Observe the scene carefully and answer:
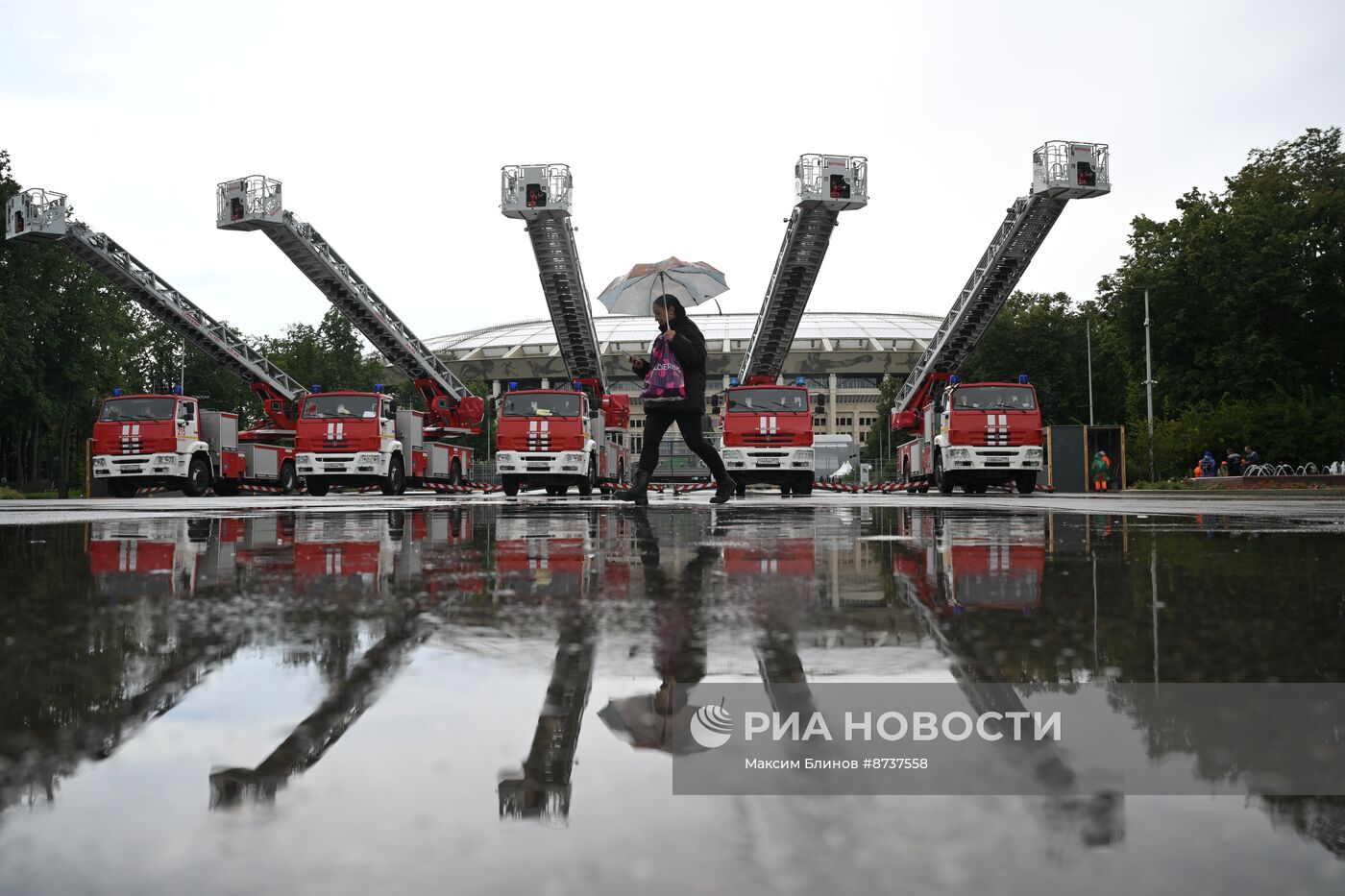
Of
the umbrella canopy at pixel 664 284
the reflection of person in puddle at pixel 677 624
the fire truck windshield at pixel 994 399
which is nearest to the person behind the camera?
the reflection of person in puddle at pixel 677 624

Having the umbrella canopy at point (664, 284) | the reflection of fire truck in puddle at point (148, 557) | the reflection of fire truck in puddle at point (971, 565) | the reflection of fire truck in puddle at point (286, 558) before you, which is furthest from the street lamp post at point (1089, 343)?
the reflection of fire truck in puddle at point (148, 557)

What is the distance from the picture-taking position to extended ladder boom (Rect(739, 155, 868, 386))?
26.1m

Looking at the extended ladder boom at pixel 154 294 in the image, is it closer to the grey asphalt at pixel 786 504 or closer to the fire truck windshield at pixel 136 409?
the fire truck windshield at pixel 136 409

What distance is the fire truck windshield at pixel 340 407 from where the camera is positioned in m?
24.5

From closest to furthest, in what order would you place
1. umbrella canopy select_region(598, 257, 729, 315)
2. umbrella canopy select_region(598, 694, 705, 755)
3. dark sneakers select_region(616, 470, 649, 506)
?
umbrella canopy select_region(598, 694, 705, 755) < dark sneakers select_region(616, 470, 649, 506) < umbrella canopy select_region(598, 257, 729, 315)

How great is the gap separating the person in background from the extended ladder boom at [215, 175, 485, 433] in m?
17.7

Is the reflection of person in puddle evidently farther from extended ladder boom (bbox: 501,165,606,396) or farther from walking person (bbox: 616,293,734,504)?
extended ladder boom (bbox: 501,165,606,396)

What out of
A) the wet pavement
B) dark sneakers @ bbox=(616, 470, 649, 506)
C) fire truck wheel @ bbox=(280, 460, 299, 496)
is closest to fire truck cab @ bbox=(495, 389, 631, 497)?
fire truck wheel @ bbox=(280, 460, 299, 496)

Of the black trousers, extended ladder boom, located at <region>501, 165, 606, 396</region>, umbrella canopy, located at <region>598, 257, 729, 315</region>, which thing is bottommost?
the black trousers

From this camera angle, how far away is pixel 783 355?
3098cm

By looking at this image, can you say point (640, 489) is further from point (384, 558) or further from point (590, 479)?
point (590, 479)

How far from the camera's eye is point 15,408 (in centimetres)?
3919

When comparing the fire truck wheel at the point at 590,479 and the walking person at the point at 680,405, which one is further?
the fire truck wheel at the point at 590,479

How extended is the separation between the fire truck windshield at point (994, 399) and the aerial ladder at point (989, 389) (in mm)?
19
